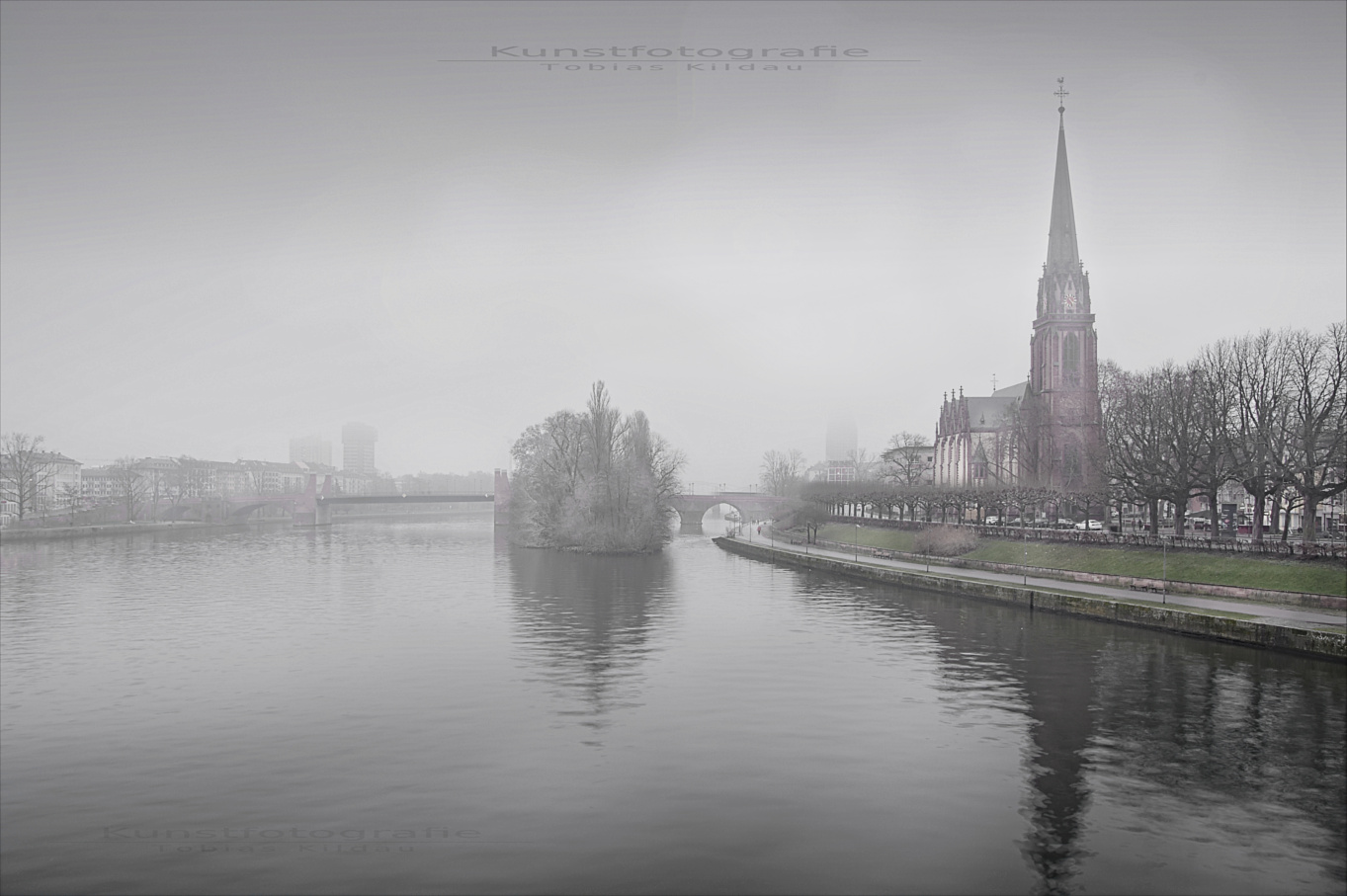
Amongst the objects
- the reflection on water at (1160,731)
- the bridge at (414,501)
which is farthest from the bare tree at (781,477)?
the reflection on water at (1160,731)

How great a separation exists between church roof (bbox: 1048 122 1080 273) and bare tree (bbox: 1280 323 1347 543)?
55.2 metres

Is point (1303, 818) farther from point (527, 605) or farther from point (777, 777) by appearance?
point (527, 605)

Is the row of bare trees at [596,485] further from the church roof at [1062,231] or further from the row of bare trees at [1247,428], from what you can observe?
the church roof at [1062,231]

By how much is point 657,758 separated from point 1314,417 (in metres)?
42.2

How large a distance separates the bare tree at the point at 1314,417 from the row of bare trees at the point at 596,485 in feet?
141

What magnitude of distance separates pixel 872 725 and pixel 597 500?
175 ft

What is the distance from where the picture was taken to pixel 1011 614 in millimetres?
41844

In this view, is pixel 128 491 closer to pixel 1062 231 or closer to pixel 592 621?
pixel 592 621

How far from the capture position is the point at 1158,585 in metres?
42.5

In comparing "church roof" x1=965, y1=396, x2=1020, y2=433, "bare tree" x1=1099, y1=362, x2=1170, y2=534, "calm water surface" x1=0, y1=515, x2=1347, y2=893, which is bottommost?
"calm water surface" x1=0, y1=515, x2=1347, y2=893

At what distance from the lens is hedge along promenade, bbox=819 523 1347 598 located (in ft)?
119

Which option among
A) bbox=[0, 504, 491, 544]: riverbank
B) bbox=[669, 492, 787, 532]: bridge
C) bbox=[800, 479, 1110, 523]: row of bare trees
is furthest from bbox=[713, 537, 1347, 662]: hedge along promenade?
bbox=[0, 504, 491, 544]: riverbank

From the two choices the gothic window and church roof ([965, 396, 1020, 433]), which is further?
church roof ([965, 396, 1020, 433])

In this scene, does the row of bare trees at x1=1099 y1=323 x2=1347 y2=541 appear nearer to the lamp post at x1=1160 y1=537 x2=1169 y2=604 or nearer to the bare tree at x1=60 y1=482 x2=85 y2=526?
the lamp post at x1=1160 y1=537 x2=1169 y2=604
